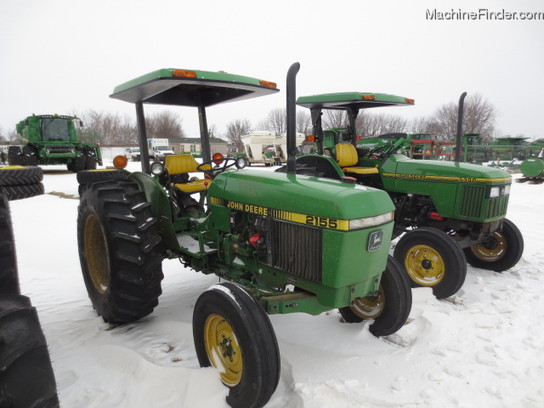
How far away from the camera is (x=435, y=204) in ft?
15.3

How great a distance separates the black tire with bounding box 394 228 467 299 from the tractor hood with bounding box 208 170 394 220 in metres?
1.81

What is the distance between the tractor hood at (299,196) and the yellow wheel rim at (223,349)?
2.71 feet

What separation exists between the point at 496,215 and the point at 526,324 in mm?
1573

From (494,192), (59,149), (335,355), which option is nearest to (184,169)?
(335,355)

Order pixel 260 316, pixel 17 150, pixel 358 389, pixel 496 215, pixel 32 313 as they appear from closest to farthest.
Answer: pixel 32 313, pixel 260 316, pixel 358 389, pixel 496 215, pixel 17 150

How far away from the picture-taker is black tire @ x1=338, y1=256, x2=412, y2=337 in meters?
2.82

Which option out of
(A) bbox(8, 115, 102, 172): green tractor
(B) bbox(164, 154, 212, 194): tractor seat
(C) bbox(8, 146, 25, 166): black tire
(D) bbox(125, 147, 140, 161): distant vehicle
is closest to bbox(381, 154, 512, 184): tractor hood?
(B) bbox(164, 154, 212, 194): tractor seat

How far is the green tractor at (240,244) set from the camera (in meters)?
2.18

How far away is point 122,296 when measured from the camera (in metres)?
3.03

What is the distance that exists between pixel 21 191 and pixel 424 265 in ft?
12.7

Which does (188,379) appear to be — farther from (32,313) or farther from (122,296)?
(32,313)

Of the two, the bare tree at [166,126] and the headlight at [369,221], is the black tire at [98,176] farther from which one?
the bare tree at [166,126]

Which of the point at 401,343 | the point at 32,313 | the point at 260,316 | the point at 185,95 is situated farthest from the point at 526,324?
the point at 185,95

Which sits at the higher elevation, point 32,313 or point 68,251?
point 32,313
